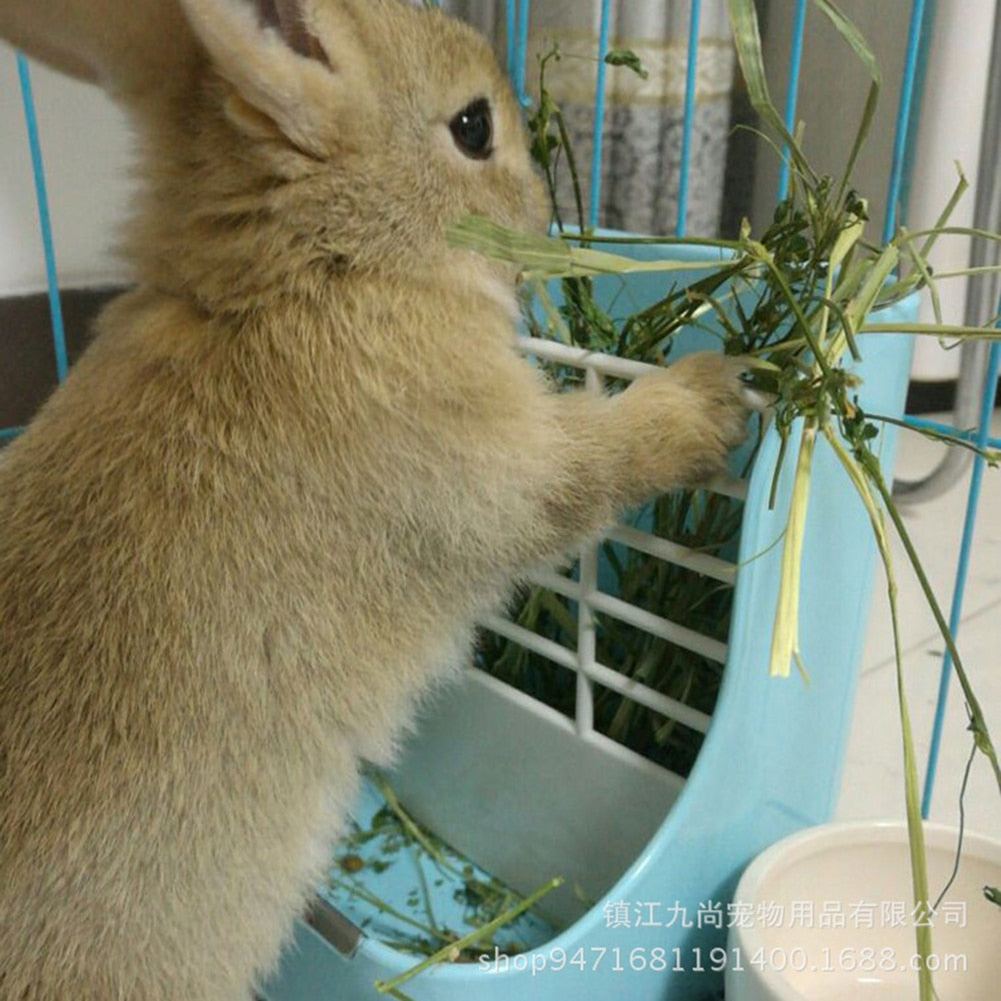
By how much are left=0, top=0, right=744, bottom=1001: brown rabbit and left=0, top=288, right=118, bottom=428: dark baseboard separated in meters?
0.75

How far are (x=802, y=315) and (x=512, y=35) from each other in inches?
28.3

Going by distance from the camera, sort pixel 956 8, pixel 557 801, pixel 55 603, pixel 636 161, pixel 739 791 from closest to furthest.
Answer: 1. pixel 55 603
2. pixel 739 791
3. pixel 557 801
4. pixel 956 8
5. pixel 636 161

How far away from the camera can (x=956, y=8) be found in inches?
60.4

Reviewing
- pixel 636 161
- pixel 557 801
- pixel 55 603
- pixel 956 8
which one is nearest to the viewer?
pixel 55 603

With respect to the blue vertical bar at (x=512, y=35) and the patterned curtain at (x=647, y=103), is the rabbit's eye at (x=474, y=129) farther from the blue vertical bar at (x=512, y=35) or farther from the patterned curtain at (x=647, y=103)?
the patterned curtain at (x=647, y=103)

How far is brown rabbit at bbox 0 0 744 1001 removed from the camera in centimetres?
74

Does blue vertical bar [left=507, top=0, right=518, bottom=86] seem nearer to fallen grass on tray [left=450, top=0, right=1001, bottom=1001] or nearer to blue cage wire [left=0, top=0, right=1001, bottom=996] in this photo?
blue cage wire [left=0, top=0, right=1001, bottom=996]

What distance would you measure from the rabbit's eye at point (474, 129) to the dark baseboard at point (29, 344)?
83cm

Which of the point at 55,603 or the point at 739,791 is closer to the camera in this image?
the point at 55,603

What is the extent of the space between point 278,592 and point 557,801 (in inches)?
13.2

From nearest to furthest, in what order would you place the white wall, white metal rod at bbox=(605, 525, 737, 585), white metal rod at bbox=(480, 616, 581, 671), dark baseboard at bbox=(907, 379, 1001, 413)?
white metal rod at bbox=(605, 525, 737, 585) < white metal rod at bbox=(480, 616, 581, 671) < the white wall < dark baseboard at bbox=(907, 379, 1001, 413)

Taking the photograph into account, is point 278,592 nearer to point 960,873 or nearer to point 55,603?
point 55,603

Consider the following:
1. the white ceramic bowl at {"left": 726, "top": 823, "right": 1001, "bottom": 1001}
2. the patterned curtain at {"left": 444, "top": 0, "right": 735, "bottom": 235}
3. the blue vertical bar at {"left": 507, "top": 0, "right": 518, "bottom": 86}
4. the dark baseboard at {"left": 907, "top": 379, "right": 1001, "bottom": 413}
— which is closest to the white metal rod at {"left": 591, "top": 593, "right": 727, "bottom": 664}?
the white ceramic bowl at {"left": 726, "top": 823, "right": 1001, "bottom": 1001}

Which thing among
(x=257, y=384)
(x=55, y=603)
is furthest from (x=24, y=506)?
(x=257, y=384)
